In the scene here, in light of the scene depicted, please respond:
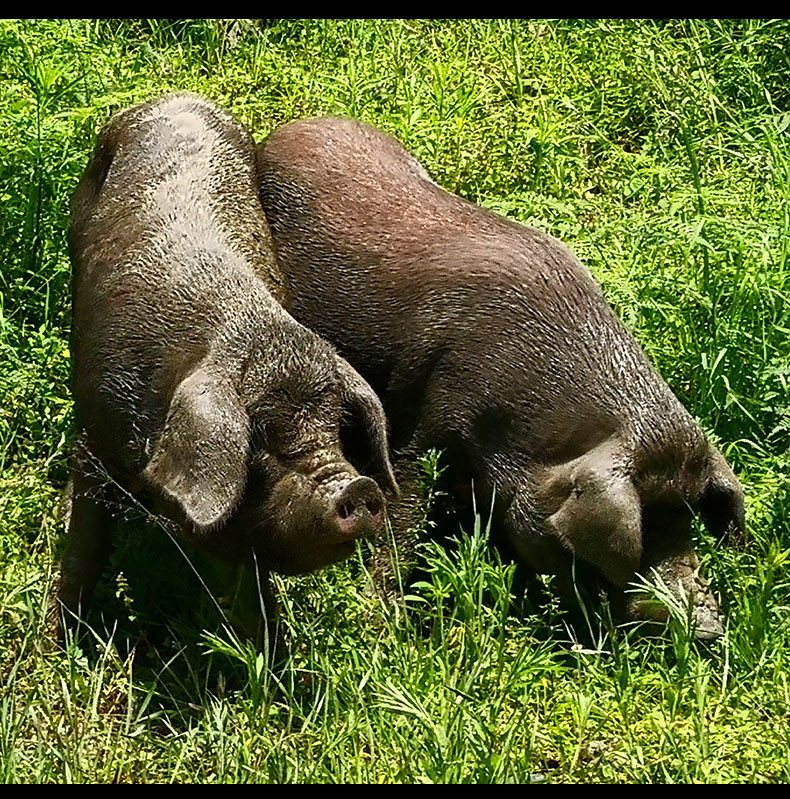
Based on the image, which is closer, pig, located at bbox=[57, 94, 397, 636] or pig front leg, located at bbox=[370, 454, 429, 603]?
pig, located at bbox=[57, 94, 397, 636]

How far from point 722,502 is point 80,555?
242 centimetres

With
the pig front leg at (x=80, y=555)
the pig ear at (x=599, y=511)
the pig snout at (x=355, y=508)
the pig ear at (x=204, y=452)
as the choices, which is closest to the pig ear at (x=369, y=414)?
the pig snout at (x=355, y=508)

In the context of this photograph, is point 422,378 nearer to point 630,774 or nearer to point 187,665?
point 187,665

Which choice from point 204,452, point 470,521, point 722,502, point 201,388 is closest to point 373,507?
point 204,452

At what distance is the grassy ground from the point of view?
546 centimetres

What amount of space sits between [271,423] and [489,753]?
132 centimetres

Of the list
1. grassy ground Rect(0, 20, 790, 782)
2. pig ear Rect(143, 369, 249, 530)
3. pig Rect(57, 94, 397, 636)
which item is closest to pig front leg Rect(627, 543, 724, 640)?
→ grassy ground Rect(0, 20, 790, 782)

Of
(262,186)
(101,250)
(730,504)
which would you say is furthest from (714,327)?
(101,250)

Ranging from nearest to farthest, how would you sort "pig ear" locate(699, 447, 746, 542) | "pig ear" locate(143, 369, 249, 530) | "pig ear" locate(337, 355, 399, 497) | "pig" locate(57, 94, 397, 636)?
"pig ear" locate(143, 369, 249, 530) → "pig" locate(57, 94, 397, 636) → "pig ear" locate(337, 355, 399, 497) → "pig ear" locate(699, 447, 746, 542)

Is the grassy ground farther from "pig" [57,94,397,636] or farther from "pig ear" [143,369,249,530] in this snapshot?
"pig ear" [143,369,249,530]

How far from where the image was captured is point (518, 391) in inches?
254

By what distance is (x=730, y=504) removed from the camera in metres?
6.43

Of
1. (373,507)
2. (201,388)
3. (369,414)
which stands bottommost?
(373,507)

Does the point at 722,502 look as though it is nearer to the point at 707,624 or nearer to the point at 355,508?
the point at 707,624
